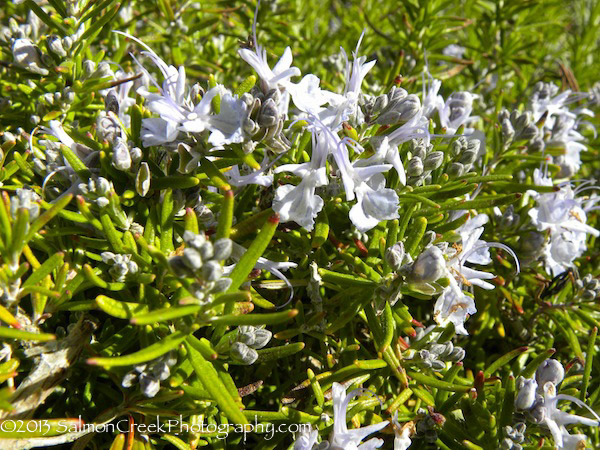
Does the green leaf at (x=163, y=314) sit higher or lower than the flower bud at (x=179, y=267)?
lower

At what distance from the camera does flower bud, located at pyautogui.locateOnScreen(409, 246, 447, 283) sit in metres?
1.19

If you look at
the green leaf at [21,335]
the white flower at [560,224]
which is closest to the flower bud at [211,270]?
the green leaf at [21,335]

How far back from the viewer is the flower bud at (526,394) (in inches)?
51.6

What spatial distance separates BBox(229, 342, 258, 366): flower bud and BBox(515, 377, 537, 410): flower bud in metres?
0.70

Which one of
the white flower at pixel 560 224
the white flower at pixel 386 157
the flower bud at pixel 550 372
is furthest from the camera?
the white flower at pixel 560 224

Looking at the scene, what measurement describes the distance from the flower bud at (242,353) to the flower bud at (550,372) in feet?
2.62

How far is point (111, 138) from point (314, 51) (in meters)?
1.68

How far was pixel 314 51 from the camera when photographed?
271cm

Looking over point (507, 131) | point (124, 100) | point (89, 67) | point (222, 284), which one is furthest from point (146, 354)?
point (507, 131)

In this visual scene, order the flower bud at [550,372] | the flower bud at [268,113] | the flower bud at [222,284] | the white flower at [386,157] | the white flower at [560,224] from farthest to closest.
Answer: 1. the white flower at [560,224]
2. the flower bud at [550,372]
3. the white flower at [386,157]
4. the flower bud at [268,113]
5. the flower bud at [222,284]

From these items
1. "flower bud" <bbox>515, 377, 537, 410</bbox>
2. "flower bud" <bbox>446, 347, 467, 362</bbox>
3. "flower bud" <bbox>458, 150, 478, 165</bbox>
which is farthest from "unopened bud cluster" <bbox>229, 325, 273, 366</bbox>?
"flower bud" <bbox>458, 150, 478, 165</bbox>

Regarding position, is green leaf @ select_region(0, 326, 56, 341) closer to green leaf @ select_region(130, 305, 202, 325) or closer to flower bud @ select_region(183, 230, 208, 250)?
green leaf @ select_region(130, 305, 202, 325)

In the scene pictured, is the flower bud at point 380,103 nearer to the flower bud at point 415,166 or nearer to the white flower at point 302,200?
the flower bud at point 415,166

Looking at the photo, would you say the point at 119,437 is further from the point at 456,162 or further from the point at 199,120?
the point at 456,162
